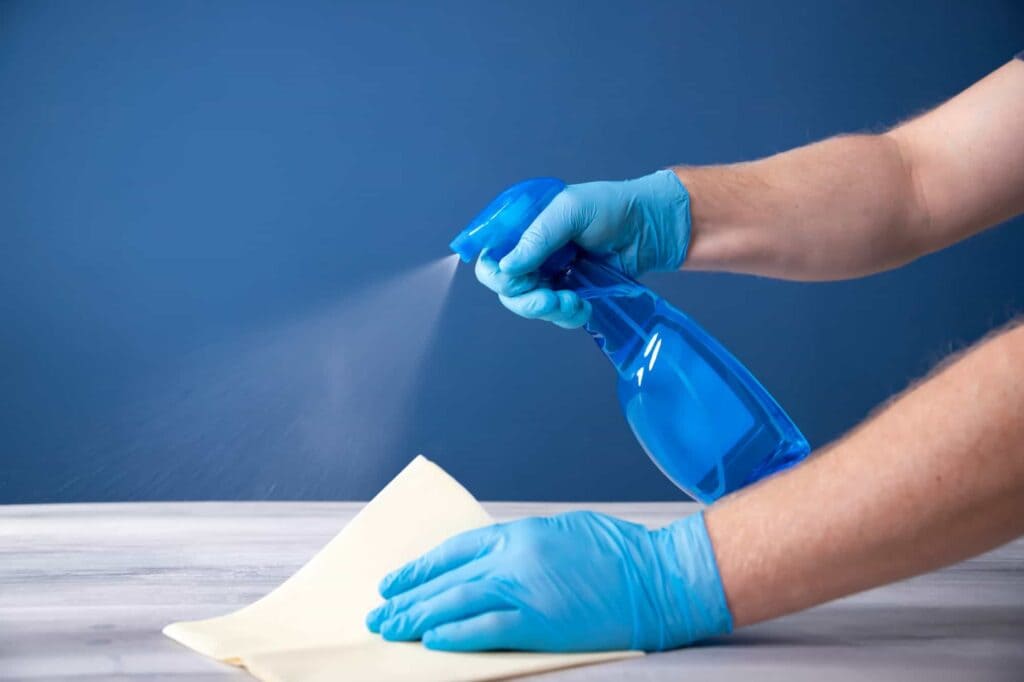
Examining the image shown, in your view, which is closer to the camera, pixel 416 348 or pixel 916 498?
pixel 916 498

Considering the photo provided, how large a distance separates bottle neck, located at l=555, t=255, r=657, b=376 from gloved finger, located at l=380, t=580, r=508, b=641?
1.16 ft

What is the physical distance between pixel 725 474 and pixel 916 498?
0.98ft

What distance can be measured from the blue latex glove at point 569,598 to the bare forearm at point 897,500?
0.03 meters

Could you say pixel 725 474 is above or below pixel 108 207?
below

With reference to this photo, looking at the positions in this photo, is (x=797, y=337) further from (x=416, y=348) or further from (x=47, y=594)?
(x=47, y=594)

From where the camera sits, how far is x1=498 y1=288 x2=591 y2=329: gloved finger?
1.18 meters

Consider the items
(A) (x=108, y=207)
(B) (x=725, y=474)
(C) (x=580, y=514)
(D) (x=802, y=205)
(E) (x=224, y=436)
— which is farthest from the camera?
(E) (x=224, y=436)

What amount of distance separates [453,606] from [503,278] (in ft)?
1.30

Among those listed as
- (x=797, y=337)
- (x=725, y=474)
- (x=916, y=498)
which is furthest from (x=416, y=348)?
(x=916, y=498)

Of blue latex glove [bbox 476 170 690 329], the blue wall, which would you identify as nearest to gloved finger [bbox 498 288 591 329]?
blue latex glove [bbox 476 170 690 329]

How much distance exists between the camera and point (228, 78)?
2840mm

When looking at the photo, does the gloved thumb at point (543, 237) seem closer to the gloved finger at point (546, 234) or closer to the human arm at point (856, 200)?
the gloved finger at point (546, 234)

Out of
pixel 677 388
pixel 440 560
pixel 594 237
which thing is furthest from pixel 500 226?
pixel 440 560

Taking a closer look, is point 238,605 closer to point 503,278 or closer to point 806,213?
point 503,278
